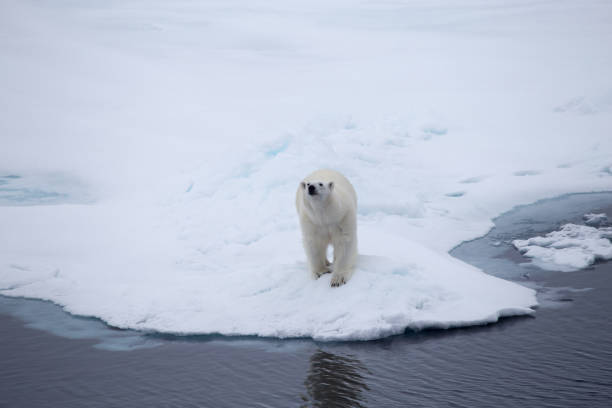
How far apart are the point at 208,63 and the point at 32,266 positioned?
945 inches

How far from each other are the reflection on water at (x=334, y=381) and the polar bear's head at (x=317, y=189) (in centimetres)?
161

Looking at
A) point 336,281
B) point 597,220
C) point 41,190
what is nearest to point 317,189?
point 336,281

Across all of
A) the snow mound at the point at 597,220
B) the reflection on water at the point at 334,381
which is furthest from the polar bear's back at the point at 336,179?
the snow mound at the point at 597,220

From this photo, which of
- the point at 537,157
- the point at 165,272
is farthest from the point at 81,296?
the point at 537,157

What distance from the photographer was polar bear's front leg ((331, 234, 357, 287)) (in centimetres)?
612

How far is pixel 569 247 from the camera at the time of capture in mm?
8820

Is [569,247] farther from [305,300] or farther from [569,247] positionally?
[305,300]

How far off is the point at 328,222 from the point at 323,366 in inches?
61.1

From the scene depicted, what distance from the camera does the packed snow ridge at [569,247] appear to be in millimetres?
8102

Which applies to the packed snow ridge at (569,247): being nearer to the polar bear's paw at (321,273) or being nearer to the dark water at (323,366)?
the dark water at (323,366)

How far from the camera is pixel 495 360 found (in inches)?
201

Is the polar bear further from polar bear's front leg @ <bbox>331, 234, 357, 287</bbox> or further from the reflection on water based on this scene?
the reflection on water

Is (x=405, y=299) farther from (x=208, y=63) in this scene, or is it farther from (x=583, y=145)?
(x=208, y=63)

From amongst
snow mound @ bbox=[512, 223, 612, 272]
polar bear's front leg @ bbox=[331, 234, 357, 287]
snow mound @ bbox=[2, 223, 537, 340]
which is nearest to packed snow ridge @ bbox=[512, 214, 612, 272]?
snow mound @ bbox=[512, 223, 612, 272]
